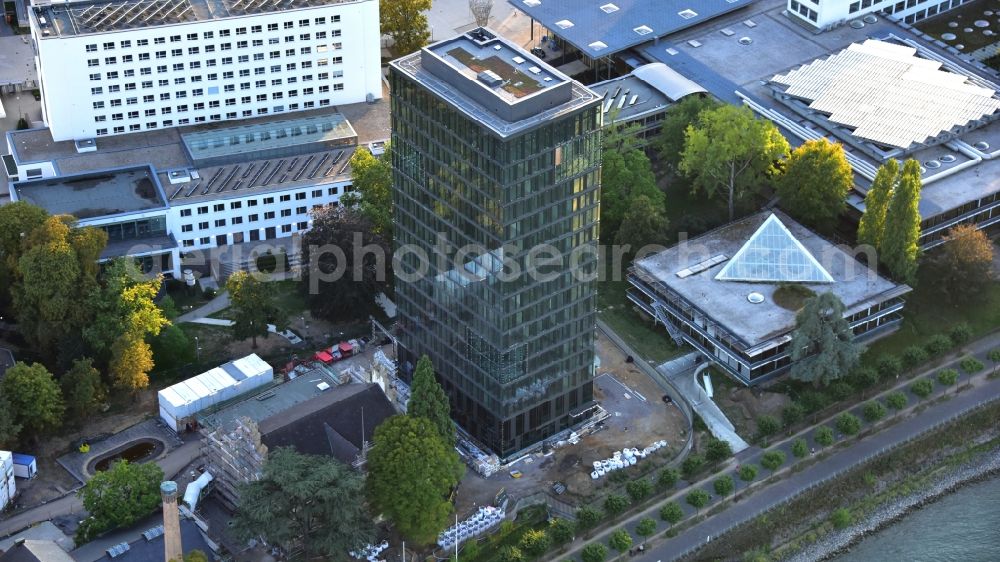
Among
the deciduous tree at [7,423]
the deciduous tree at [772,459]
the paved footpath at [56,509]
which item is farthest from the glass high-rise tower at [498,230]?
the deciduous tree at [7,423]

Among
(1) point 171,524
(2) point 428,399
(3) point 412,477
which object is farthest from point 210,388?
(3) point 412,477

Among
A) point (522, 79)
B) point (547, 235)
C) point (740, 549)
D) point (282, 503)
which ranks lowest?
point (740, 549)

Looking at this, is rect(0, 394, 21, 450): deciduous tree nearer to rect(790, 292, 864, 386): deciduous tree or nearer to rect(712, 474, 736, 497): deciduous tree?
rect(712, 474, 736, 497): deciduous tree

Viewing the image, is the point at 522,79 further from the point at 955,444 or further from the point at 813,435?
the point at 955,444

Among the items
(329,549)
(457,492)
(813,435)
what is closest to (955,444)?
(813,435)

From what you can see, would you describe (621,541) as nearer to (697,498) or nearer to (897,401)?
(697,498)

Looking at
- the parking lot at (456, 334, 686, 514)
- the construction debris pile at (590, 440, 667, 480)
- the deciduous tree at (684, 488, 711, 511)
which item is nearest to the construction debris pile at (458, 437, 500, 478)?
the parking lot at (456, 334, 686, 514)
